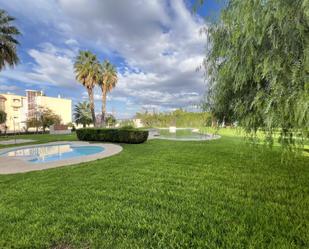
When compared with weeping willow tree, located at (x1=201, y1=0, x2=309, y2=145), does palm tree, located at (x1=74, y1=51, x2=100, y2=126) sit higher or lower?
higher

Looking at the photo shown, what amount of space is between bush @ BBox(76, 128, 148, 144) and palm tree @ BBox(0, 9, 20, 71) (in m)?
7.37

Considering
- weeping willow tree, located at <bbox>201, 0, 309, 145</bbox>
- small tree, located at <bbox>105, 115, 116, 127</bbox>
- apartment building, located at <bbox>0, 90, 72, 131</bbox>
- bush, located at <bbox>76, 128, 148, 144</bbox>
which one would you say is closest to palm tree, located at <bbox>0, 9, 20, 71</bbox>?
bush, located at <bbox>76, 128, 148, 144</bbox>

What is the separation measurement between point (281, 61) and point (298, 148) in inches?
44.1

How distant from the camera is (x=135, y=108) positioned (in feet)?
164

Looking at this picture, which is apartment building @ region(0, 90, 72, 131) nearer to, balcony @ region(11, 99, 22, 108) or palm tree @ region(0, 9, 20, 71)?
balcony @ region(11, 99, 22, 108)

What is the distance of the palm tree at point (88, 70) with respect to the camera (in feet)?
71.9

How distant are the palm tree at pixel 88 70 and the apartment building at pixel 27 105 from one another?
21.4 metres

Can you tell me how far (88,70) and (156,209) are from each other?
69.7 ft

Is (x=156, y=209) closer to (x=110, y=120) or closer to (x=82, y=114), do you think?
(x=82, y=114)

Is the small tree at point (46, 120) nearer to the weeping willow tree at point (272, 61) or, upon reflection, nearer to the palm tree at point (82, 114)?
the palm tree at point (82, 114)

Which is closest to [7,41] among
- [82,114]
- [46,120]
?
[46,120]

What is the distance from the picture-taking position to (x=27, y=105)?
168 feet

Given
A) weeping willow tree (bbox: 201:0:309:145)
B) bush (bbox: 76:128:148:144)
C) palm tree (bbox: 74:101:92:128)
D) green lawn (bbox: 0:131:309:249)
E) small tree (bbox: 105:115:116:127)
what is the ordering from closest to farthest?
weeping willow tree (bbox: 201:0:309:145)
green lawn (bbox: 0:131:309:249)
bush (bbox: 76:128:148:144)
palm tree (bbox: 74:101:92:128)
small tree (bbox: 105:115:116:127)

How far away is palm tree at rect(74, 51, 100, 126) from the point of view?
21.9 metres
